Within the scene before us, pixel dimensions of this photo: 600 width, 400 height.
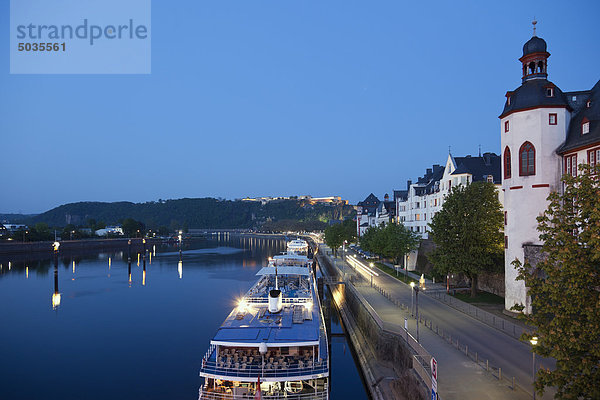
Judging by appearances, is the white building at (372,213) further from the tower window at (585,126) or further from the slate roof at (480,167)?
the tower window at (585,126)

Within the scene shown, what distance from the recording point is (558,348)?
45.8 feet

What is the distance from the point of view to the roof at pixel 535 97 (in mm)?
34125

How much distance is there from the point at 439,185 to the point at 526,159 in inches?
1482

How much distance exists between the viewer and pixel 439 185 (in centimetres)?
7219

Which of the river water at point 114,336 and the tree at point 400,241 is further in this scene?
the tree at point 400,241

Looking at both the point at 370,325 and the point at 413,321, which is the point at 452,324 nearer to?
the point at 413,321

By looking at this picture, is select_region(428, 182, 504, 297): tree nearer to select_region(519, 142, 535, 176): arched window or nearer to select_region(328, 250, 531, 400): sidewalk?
select_region(519, 142, 535, 176): arched window

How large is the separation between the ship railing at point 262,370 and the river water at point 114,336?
863 cm

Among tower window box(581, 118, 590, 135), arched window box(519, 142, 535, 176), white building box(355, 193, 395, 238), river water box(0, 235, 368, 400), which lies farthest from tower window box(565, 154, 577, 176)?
white building box(355, 193, 395, 238)

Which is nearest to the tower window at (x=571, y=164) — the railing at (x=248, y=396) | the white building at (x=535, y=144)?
the white building at (x=535, y=144)

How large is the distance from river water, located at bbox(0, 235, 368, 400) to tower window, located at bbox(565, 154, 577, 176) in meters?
23.1

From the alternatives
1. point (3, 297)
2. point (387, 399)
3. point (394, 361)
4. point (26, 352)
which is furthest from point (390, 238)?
point (3, 297)

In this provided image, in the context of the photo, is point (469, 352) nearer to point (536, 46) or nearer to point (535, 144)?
point (535, 144)

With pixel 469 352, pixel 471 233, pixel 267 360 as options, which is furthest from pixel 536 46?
pixel 267 360
